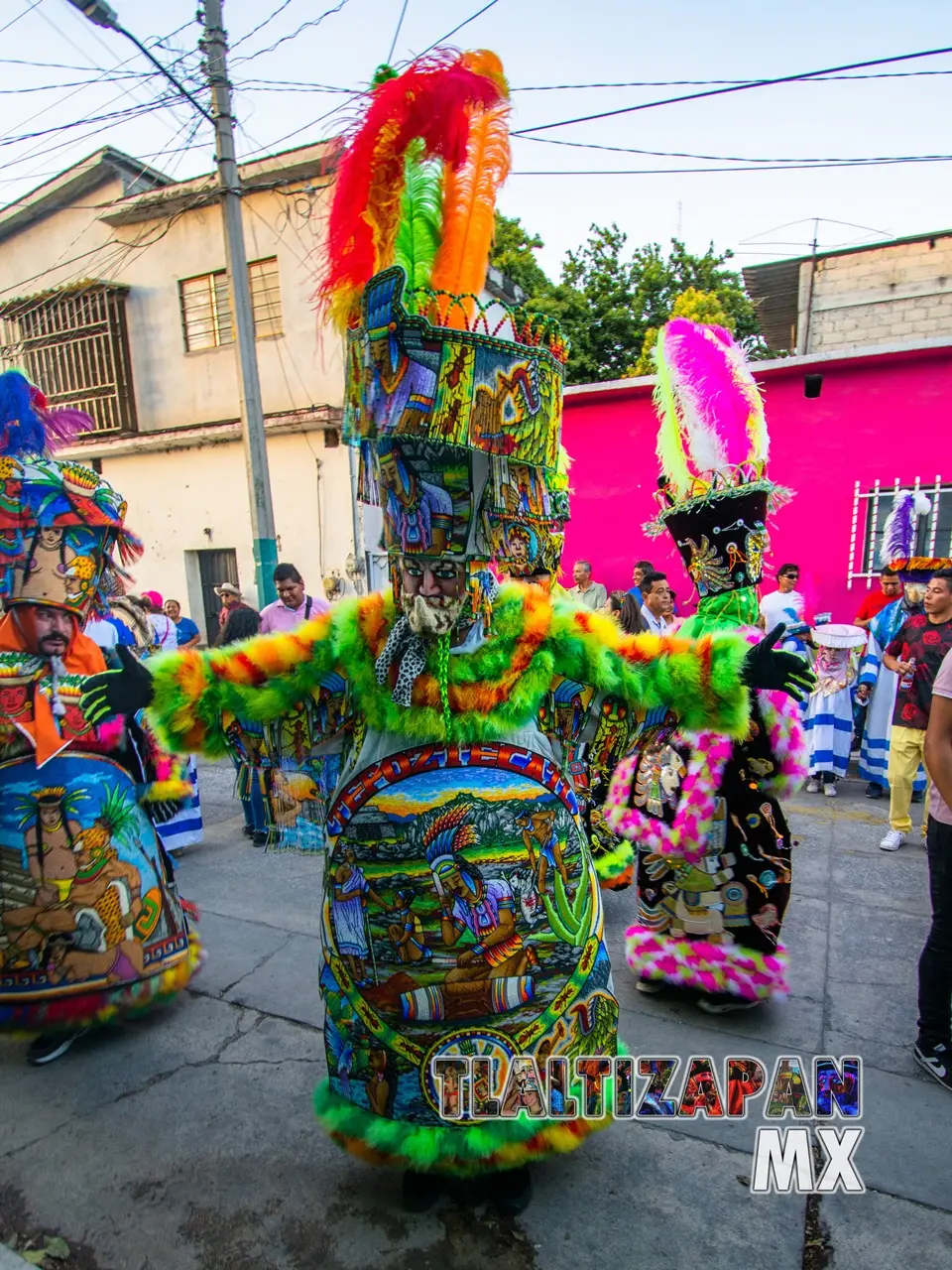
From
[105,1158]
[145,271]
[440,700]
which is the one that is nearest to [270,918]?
[105,1158]

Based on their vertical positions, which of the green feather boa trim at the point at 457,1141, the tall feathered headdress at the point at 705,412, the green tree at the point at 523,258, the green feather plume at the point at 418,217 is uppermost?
the green tree at the point at 523,258

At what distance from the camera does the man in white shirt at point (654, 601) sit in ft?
17.6

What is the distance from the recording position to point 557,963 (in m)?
1.83

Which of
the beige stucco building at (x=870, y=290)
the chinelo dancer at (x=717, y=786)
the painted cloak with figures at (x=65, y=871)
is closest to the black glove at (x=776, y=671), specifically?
the chinelo dancer at (x=717, y=786)

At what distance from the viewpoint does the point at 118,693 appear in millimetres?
1800

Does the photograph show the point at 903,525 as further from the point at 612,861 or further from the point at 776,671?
the point at 776,671

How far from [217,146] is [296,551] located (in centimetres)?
511

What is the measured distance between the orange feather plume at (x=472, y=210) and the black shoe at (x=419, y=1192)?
2.22m

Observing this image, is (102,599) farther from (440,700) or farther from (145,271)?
(145,271)

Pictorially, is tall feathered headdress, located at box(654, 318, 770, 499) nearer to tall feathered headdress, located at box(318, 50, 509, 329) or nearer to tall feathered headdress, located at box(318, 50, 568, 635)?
tall feathered headdress, located at box(318, 50, 568, 635)

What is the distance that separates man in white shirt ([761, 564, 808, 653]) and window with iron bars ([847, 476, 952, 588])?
92.2 inches

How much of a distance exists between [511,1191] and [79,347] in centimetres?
1407

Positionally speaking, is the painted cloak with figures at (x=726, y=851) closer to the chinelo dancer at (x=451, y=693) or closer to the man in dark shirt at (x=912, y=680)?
the chinelo dancer at (x=451, y=693)

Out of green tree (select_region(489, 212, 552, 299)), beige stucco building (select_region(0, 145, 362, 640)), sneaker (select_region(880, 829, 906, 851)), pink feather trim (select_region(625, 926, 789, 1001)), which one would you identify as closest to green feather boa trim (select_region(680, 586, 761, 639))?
pink feather trim (select_region(625, 926, 789, 1001))
